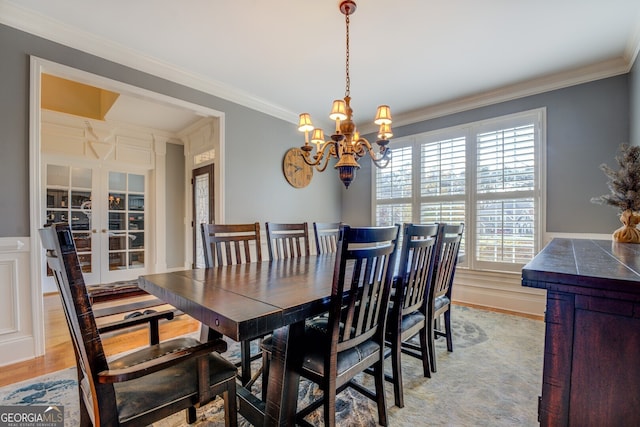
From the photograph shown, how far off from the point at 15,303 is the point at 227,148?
2.38 m

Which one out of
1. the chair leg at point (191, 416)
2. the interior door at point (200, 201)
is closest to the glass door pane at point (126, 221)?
the interior door at point (200, 201)

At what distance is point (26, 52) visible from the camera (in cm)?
229

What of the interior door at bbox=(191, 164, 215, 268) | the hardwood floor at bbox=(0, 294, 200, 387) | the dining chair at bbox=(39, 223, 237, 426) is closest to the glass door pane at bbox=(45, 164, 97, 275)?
the hardwood floor at bbox=(0, 294, 200, 387)

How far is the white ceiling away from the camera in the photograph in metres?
2.18

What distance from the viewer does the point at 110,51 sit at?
2.66 meters

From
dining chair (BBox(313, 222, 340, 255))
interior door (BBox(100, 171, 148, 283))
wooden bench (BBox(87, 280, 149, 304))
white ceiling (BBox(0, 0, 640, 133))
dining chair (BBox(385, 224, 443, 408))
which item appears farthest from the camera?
interior door (BBox(100, 171, 148, 283))

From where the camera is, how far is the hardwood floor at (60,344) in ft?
6.84

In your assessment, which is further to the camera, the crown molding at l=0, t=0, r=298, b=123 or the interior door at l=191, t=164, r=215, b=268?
the interior door at l=191, t=164, r=215, b=268

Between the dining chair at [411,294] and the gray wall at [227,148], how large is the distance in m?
2.48

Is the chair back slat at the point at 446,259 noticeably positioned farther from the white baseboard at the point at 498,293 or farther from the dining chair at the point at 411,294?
the white baseboard at the point at 498,293

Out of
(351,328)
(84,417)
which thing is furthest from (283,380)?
(84,417)

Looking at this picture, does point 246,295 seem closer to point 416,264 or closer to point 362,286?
point 362,286

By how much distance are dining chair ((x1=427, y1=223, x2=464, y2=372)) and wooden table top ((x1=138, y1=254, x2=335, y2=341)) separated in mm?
805

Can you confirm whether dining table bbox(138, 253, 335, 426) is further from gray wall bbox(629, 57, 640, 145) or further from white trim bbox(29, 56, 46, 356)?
gray wall bbox(629, 57, 640, 145)
